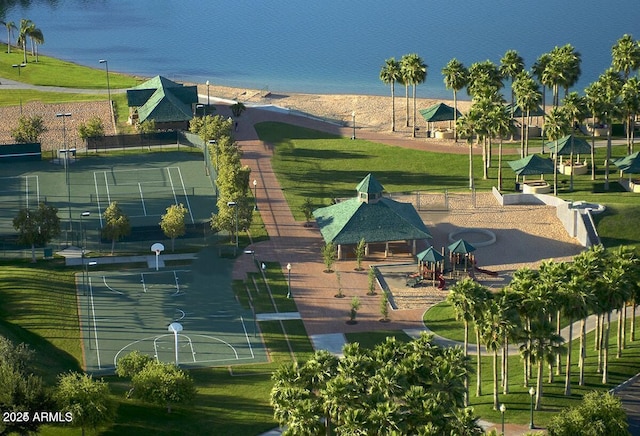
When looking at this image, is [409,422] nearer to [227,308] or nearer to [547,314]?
[547,314]

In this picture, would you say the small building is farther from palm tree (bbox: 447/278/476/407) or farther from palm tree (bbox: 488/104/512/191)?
palm tree (bbox: 447/278/476/407)

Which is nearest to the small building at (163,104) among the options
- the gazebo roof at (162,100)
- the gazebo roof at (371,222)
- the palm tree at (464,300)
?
the gazebo roof at (162,100)

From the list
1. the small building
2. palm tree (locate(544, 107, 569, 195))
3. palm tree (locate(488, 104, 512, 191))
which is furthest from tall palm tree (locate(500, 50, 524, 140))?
the small building

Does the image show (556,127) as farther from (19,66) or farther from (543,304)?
(19,66)

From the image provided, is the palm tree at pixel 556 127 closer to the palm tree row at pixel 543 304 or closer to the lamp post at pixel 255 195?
the lamp post at pixel 255 195

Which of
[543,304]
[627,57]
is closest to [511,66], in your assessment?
[627,57]

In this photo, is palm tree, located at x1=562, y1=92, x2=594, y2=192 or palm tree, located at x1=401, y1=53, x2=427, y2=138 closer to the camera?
palm tree, located at x1=562, y1=92, x2=594, y2=192

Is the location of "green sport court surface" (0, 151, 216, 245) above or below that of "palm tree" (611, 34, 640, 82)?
below
